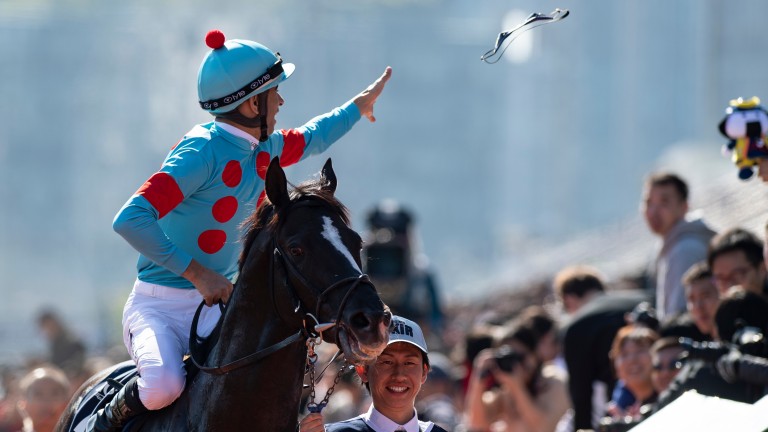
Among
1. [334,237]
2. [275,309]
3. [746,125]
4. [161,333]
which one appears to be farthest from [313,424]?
[746,125]

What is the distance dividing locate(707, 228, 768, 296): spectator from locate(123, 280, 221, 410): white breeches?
130 inches

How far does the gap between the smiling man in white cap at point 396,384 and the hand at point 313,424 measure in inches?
15.5

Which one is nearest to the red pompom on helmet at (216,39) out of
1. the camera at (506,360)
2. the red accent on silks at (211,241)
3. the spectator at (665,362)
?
the red accent on silks at (211,241)

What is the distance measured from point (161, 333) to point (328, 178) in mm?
942

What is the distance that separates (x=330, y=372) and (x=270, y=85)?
7.29 meters

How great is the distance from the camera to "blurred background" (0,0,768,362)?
82.8 metres

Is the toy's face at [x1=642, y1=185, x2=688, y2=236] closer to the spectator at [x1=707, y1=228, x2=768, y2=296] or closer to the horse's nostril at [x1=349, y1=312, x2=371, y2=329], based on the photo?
the spectator at [x1=707, y1=228, x2=768, y2=296]

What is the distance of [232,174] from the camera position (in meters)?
7.08

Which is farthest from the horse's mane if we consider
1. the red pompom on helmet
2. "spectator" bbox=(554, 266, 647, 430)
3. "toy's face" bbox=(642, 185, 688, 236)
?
"toy's face" bbox=(642, 185, 688, 236)

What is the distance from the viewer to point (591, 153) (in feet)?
291

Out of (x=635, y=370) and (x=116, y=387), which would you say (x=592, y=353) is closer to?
(x=635, y=370)

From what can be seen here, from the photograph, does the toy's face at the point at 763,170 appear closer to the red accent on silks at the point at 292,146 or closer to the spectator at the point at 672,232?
the red accent on silks at the point at 292,146

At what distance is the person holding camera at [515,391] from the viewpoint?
33.6 ft

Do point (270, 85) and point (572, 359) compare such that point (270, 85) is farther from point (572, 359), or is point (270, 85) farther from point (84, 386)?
point (572, 359)
